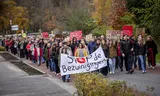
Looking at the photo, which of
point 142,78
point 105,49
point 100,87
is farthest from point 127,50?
point 100,87

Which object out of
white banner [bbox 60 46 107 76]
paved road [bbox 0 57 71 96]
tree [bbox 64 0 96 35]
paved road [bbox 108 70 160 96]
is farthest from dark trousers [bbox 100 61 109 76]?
tree [bbox 64 0 96 35]

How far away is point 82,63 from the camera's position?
41.5 feet

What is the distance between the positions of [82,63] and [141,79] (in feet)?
7.45

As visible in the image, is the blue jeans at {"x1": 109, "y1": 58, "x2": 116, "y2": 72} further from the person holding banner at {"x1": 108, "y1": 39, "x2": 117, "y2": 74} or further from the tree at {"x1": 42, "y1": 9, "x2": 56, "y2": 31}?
the tree at {"x1": 42, "y1": 9, "x2": 56, "y2": 31}

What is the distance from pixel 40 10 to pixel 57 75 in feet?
162

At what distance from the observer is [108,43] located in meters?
15.1

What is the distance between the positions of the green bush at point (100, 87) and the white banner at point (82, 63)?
4.03 metres

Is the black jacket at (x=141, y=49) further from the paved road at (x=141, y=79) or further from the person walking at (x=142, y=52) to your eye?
the paved road at (x=141, y=79)

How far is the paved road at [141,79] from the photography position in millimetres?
11223

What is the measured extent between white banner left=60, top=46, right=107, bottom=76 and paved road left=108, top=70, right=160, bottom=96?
3.01 feet

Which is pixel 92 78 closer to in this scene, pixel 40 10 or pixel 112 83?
pixel 112 83

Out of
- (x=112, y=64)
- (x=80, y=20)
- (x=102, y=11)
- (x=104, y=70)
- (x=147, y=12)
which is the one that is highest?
(x=102, y=11)

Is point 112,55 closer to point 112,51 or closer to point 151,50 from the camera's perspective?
point 112,51

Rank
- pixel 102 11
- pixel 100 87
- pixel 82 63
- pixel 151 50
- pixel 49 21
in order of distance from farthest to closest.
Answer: pixel 49 21
pixel 102 11
pixel 151 50
pixel 82 63
pixel 100 87
